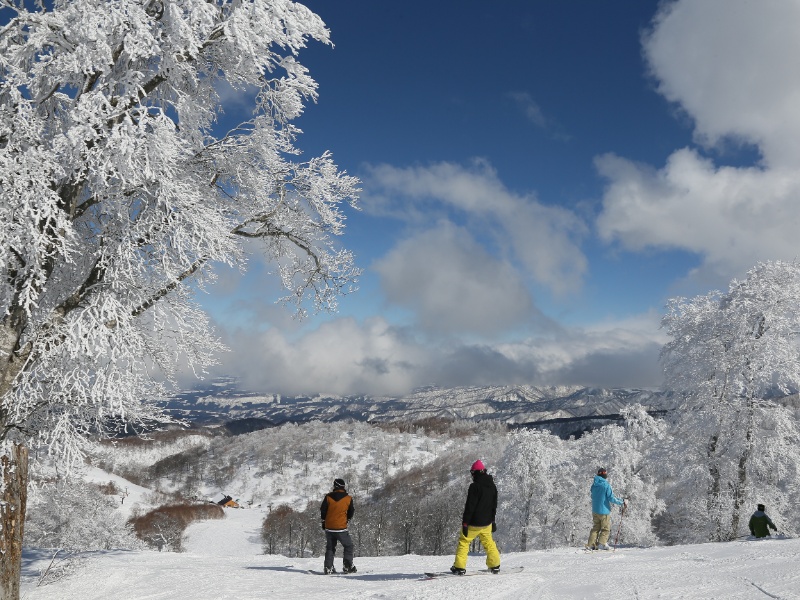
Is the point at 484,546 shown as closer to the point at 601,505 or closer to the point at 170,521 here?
the point at 601,505

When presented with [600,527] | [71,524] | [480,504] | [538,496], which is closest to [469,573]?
[480,504]

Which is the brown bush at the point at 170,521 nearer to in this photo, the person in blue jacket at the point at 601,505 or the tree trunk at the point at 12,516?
the person in blue jacket at the point at 601,505

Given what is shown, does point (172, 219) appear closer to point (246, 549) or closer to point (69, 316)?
point (69, 316)

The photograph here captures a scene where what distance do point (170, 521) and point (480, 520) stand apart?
120677 millimetres

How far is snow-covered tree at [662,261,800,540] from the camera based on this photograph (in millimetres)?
16500

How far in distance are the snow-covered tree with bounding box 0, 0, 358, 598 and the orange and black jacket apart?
3.63 meters

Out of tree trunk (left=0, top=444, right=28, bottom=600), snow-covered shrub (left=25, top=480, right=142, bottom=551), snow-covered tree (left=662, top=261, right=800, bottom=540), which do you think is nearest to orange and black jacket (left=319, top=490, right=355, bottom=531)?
tree trunk (left=0, top=444, right=28, bottom=600)

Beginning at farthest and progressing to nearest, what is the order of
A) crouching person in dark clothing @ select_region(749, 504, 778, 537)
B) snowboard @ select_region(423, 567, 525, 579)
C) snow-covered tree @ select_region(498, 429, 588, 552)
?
snow-covered tree @ select_region(498, 429, 588, 552) < crouching person in dark clothing @ select_region(749, 504, 778, 537) < snowboard @ select_region(423, 567, 525, 579)

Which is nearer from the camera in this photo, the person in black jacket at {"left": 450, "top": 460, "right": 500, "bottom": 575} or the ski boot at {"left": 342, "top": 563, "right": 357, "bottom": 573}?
the person in black jacket at {"left": 450, "top": 460, "right": 500, "bottom": 575}

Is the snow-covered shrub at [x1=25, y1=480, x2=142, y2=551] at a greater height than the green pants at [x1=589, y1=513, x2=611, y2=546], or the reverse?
the green pants at [x1=589, y1=513, x2=611, y2=546]

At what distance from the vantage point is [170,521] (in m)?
107

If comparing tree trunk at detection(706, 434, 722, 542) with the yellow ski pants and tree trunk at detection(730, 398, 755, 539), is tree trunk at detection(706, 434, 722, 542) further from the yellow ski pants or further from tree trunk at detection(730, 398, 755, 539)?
the yellow ski pants

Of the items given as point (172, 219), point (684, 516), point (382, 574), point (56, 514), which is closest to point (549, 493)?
point (684, 516)

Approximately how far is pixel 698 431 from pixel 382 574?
1432 cm
